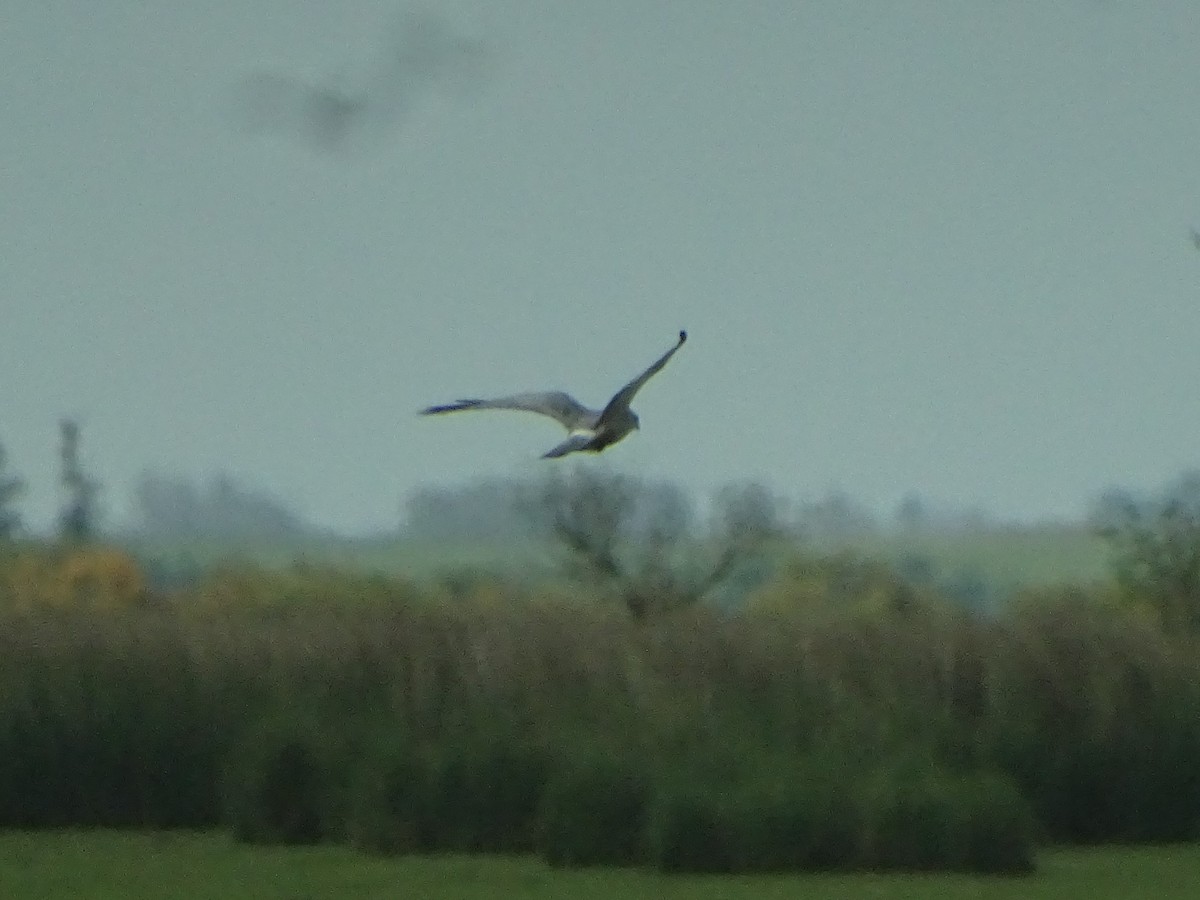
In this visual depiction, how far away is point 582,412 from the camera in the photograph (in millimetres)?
13789

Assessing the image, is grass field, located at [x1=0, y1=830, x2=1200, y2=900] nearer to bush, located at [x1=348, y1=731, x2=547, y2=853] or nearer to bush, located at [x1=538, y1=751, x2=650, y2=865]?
bush, located at [x1=538, y1=751, x2=650, y2=865]

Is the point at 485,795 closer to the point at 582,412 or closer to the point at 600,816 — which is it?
the point at 600,816

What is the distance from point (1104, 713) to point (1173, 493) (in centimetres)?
1167

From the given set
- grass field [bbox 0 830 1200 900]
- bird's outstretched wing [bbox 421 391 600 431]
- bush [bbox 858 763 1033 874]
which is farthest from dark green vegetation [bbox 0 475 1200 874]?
bird's outstretched wing [bbox 421 391 600 431]

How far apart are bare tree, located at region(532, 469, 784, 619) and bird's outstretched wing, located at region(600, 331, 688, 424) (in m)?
26.3

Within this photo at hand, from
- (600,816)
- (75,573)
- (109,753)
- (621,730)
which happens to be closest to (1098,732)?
(621,730)

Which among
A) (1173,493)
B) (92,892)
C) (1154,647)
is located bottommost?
(92,892)

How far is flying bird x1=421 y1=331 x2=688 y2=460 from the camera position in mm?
12984

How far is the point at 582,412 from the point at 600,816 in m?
9.22

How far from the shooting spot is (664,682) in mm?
25453

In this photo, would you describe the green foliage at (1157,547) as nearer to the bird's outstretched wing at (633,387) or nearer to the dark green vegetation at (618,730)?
the dark green vegetation at (618,730)

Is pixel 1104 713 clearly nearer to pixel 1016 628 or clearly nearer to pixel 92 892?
pixel 1016 628

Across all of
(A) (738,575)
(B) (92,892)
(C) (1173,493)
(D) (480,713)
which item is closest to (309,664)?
(D) (480,713)

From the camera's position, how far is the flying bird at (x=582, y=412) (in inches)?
511
